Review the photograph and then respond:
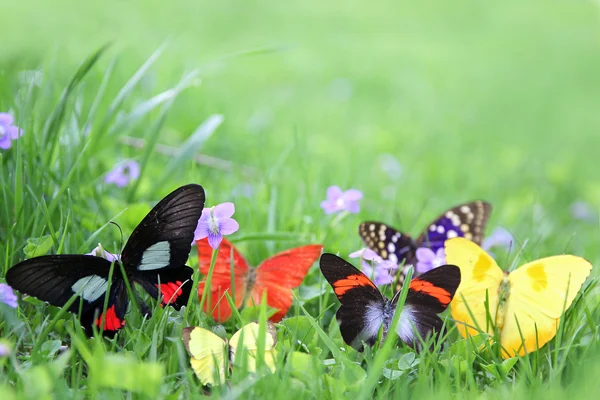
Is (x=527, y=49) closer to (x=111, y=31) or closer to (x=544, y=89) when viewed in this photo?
(x=544, y=89)

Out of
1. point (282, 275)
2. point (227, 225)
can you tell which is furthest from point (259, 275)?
point (227, 225)

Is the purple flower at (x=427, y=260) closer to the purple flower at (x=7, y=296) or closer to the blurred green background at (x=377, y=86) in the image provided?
the blurred green background at (x=377, y=86)

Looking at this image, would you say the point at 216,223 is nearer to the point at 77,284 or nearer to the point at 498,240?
the point at 77,284

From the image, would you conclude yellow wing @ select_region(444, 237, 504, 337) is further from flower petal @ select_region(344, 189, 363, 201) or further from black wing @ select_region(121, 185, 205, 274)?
black wing @ select_region(121, 185, 205, 274)

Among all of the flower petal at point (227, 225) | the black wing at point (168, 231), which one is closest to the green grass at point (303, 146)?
the black wing at point (168, 231)

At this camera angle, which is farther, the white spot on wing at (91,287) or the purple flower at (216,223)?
the purple flower at (216,223)

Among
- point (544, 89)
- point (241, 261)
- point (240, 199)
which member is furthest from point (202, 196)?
point (544, 89)
